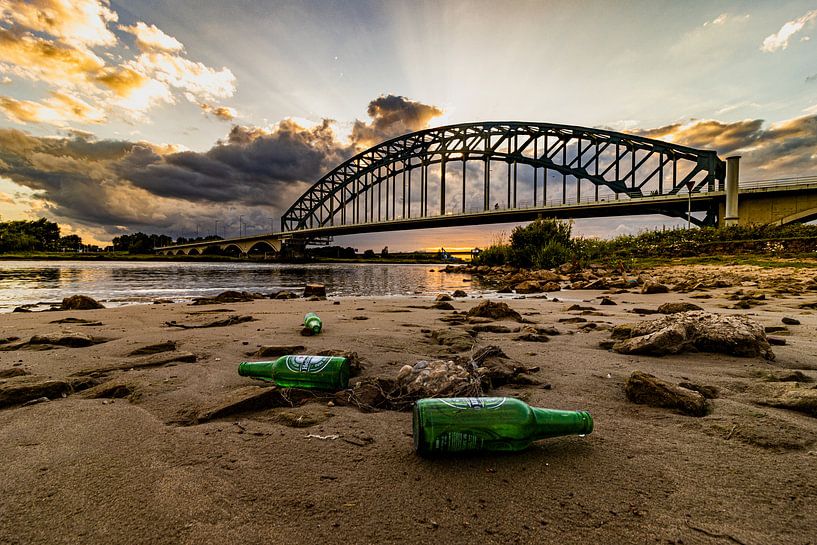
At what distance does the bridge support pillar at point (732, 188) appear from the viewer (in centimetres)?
3016

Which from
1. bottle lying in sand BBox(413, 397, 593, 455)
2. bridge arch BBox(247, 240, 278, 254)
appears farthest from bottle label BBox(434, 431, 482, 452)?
bridge arch BBox(247, 240, 278, 254)

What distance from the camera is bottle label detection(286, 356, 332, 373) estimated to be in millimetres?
2184

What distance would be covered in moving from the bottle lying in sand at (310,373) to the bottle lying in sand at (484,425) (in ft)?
2.78

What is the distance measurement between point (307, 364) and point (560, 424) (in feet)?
4.65

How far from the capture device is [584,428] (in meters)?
1.46

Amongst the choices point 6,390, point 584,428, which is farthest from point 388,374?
point 6,390

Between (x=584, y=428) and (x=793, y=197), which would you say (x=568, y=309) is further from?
(x=793, y=197)

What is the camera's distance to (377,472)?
1.31 meters

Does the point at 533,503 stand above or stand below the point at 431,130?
below

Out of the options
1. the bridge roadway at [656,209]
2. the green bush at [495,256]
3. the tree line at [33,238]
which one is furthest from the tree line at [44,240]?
the green bush at [495,256]

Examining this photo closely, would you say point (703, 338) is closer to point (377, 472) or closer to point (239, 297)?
point (377, 472)

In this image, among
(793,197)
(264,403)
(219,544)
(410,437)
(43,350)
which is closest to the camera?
(219,544)

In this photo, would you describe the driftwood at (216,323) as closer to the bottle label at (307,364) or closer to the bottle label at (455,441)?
the bottle label at (307,364)

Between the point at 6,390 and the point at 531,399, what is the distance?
9.11ft
